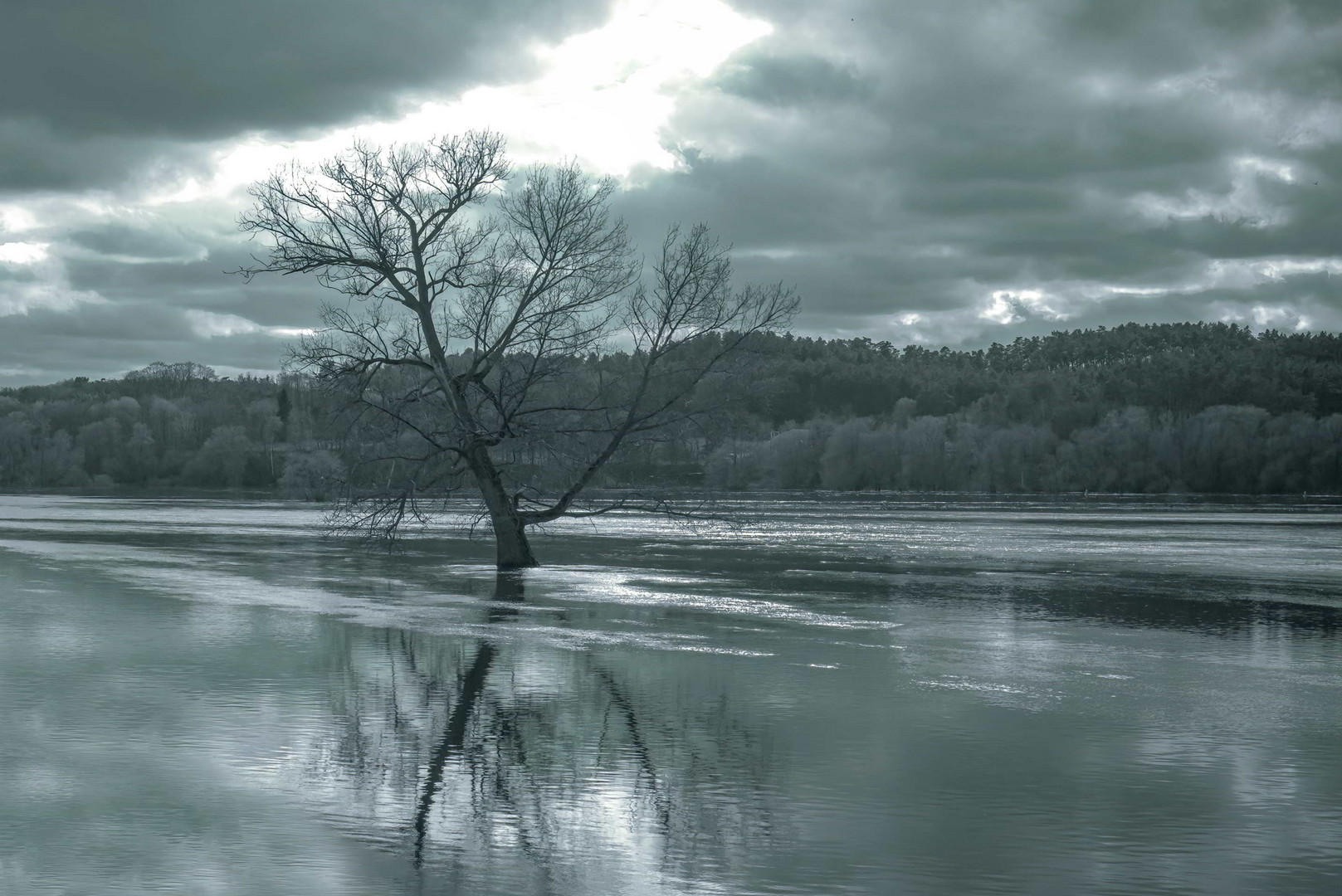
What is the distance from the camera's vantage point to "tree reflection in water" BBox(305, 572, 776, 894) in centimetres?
795

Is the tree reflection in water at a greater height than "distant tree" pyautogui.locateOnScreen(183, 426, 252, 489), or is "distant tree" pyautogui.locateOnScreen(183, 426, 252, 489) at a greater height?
"distant tree" pyautogui.locateOnScreen(183, 426, 252, 489)

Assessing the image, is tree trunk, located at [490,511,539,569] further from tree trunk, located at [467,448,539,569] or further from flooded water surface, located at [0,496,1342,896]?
flooded water surface, located at [0,496,1342,896]

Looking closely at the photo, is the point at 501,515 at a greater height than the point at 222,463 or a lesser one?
lesser

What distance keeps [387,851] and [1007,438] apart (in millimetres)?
122926

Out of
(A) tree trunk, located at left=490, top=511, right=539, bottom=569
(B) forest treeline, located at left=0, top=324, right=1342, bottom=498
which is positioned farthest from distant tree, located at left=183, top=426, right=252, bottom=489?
(A) tree trunk, located at left=490, top=511, right=539, bottom=569

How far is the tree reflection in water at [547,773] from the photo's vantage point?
7949 millimetres

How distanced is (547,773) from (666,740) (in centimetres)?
154

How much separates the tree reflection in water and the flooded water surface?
0.04m

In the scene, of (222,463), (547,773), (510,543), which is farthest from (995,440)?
(547,773)

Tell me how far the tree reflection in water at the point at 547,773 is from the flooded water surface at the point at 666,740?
0.04 metres

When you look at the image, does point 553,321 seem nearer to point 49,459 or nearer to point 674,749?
point 674,749

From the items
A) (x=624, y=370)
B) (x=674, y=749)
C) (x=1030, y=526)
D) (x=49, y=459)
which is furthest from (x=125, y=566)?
(x=49, y=459)

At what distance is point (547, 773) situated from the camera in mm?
10102

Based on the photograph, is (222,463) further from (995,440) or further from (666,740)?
(666,740)
